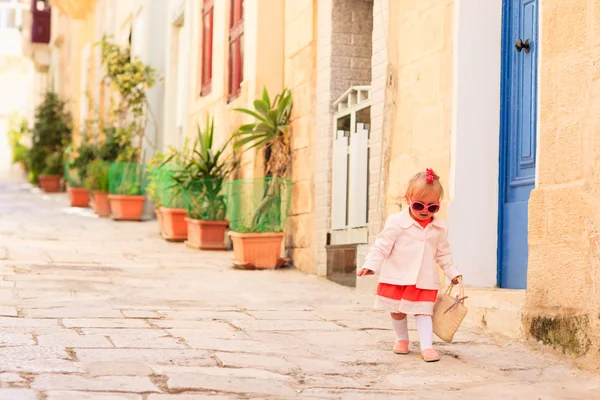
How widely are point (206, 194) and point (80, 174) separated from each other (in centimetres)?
681

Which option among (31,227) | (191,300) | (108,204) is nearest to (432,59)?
(191,300)

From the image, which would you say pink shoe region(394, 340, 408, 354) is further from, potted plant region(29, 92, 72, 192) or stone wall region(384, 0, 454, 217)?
potted plant region(29, 92, 72, 192)

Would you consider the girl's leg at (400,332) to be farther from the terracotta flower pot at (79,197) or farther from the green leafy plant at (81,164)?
the terracotta flower pot at (79,197)

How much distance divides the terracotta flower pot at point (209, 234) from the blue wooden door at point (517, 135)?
16.9 feet

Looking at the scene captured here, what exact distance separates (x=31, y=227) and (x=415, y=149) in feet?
24.1

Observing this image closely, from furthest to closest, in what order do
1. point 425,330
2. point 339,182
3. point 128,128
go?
point 128,128
point 339,182
point 425,330

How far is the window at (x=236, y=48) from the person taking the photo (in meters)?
11.1

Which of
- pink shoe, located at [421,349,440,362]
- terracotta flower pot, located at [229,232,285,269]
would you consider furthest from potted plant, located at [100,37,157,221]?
pink shoe, located at [421,349,440,362]

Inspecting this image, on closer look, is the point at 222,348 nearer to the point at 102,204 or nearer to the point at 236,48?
the point at 236,48

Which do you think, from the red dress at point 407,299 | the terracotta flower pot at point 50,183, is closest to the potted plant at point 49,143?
the terracotta flower pot at point 50,183

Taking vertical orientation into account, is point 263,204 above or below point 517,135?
below

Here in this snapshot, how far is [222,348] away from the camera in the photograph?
444 centimetres

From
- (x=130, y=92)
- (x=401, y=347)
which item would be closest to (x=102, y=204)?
(x=130, y=92)

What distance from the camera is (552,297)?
15.1 feet
